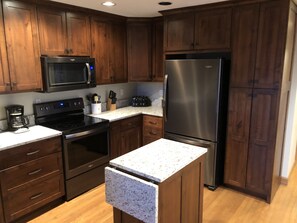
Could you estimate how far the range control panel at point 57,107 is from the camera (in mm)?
3088

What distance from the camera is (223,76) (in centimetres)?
292

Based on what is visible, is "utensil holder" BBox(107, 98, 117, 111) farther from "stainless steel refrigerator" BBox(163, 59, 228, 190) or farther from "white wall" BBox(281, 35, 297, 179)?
"white wall" BBox(281, 35, 297, 179)

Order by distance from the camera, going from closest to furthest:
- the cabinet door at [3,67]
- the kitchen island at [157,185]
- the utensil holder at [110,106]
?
the kitchen island at [157,185] → the cabinet door at [3,67] → the utensil holder at [110,106]

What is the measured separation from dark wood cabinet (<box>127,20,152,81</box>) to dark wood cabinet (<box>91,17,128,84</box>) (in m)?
0.11

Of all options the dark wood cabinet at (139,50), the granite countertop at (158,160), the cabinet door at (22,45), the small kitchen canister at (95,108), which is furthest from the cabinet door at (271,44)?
the cabinet door at (22,45)

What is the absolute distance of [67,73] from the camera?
305cm

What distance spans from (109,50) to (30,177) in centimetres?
207

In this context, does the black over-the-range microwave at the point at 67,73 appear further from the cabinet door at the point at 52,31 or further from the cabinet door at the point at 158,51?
the cabinet door at the point at 158,51

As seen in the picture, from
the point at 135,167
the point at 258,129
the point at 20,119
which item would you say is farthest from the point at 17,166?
the point at 258,129

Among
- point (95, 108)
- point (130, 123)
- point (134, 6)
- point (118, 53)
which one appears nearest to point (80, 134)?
point (95, 108)

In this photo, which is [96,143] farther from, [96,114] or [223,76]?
[223,76]

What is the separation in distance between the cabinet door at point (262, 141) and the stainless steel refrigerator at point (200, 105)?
0.38 metres

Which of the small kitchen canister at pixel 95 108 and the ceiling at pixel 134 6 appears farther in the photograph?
the small kitchen canister at pixel 95 108

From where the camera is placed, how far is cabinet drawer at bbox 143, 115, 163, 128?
3686 millimetres
